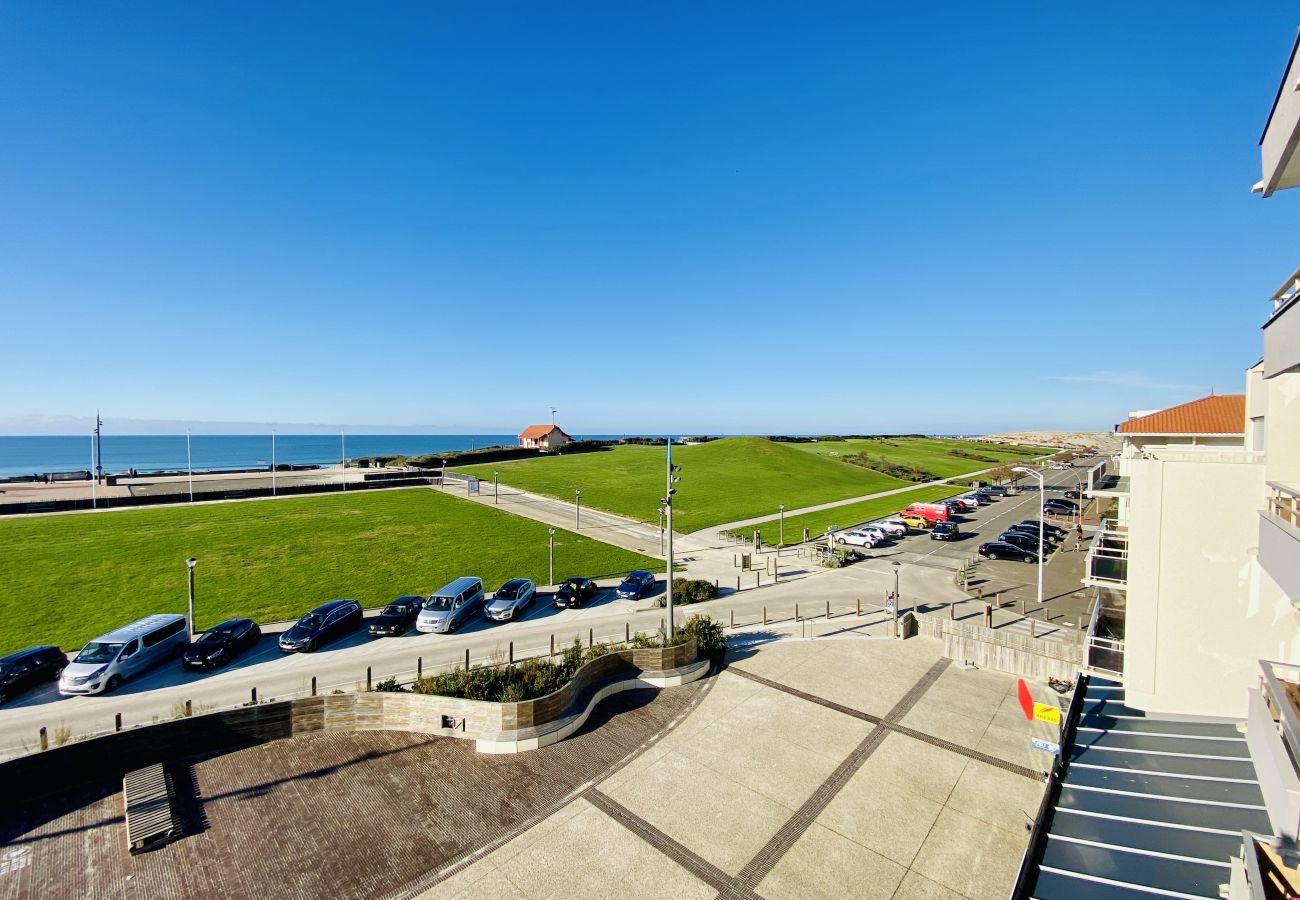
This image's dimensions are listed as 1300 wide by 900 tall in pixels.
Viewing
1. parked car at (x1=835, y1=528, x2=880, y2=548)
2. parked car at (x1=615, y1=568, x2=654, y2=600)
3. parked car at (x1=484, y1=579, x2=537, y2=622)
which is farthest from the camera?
parked car at (x1=835, y1=528, x2=880, y2=548)

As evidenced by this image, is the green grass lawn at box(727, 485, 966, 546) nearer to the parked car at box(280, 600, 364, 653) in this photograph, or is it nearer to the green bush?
the green bush

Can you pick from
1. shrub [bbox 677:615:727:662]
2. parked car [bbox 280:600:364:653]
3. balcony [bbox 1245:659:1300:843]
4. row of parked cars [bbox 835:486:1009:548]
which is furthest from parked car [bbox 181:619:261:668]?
row of parked cars [bbox 835:486:1009:548]

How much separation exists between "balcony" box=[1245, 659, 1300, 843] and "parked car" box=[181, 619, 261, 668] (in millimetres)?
26674

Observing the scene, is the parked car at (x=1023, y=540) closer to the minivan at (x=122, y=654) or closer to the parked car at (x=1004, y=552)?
the parked car at (x=1004, y=552)

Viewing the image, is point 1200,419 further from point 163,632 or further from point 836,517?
point 163,632

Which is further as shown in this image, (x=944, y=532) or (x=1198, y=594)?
(x=944, y=532)

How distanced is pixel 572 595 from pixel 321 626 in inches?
419

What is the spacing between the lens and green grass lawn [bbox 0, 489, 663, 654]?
24.0 metres

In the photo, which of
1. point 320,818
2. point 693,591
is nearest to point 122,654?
point 320,818

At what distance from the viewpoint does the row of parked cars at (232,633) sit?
17.1 meters

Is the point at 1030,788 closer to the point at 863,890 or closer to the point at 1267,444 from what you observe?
the point at 863,890

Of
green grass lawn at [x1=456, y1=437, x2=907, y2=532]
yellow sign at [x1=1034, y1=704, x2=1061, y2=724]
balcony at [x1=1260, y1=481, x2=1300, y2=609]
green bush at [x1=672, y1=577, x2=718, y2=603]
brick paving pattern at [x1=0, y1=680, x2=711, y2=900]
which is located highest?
balcony at [x1=1260, y1=481, x2=1300, y2=609]

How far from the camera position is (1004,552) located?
36.1 meters

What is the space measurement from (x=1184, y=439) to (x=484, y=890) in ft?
103
